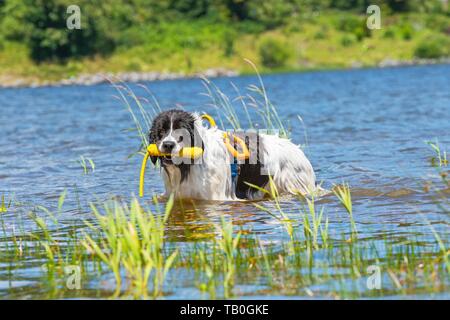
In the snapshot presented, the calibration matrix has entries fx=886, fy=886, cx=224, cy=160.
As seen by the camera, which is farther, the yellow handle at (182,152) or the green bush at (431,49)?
the green bush at (431,49)

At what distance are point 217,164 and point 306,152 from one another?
6122 millimetres

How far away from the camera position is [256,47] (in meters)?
68.6

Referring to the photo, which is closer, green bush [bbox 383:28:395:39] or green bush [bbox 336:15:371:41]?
green bush [bbox 336:15:371:41]

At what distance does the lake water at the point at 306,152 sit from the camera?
8539mm

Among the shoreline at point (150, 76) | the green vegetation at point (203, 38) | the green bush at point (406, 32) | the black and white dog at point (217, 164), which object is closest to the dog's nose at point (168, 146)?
the black and white dog at point (217, 164)

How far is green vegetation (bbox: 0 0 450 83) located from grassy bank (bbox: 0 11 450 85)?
7 centimetres

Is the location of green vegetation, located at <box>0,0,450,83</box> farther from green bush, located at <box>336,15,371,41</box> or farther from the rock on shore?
the rock on shore

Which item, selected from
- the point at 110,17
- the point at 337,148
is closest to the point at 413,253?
the point at 337,148

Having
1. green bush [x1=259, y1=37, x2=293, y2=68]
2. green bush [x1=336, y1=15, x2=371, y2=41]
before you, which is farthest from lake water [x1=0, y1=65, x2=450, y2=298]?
green bush [x1=336, y1=15, x2=371, y2=41]

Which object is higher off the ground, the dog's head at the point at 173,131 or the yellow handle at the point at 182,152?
the dog's head at the point at 173,131

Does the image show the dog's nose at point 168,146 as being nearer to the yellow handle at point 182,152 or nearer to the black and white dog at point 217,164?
the black and white dog at point 217,164

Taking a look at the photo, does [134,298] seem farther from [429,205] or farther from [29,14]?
[29,14]

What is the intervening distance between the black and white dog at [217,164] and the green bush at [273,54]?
55016mm

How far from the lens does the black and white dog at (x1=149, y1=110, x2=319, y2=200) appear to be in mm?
9359
